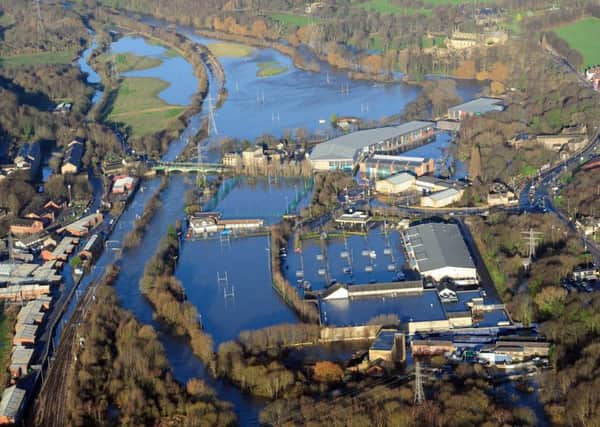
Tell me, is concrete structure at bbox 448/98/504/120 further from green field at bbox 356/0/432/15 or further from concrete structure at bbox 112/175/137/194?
green field at bbox 356/0/432/15

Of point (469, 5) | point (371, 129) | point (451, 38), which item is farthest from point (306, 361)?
point (469, 5)

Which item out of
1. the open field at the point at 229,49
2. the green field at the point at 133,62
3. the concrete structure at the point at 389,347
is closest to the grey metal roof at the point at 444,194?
the concrete structure at the point at 389,347

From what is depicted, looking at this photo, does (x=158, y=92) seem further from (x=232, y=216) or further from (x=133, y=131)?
(x=232, y=216)

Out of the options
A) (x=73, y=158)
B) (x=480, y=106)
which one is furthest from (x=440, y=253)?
(x=480, y=106)

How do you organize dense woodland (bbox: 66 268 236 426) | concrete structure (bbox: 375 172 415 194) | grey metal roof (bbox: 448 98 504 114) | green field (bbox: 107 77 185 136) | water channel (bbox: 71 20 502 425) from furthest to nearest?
Answer: 1. green field (bbox: 107 77 185 136)
2. grey metal roof (bbox: 448 98 504 114)
3. concrete structure (bbox: 375 172 415 194)
4. water channel (bbox: 71 20 502 425)
5. dense woodland (bbox: 66 268 236 426)

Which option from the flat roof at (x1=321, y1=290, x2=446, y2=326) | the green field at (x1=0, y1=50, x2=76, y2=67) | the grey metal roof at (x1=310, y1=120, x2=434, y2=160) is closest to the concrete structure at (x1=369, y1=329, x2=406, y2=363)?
the flat roof at (x1=321, y1=290, x2=446, y2=326)

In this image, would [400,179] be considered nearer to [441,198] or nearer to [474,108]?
[441,198]
